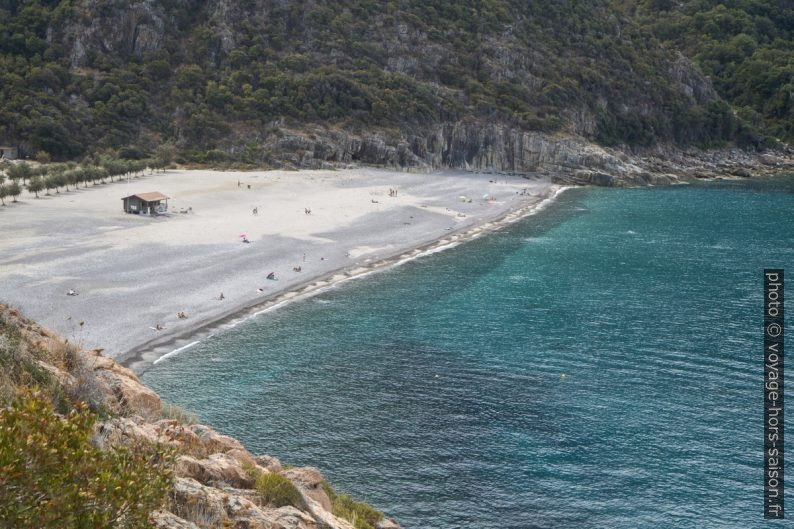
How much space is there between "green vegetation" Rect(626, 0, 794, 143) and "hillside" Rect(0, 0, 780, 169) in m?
19.8

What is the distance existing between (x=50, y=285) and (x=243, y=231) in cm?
2153

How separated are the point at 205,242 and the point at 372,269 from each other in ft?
46.7

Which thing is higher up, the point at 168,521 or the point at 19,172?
the point at 19,172

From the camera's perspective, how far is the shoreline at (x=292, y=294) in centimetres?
3548

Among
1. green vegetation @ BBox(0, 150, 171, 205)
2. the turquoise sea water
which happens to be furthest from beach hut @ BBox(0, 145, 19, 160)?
the turquoise sea water

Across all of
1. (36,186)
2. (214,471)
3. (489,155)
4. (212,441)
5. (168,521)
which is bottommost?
(212,441)

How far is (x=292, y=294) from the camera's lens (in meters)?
47.3

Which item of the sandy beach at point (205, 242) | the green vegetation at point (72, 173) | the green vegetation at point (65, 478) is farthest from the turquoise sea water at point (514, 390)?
the green vegetation at point (72, 173)

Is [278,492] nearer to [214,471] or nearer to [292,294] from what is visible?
[214,471]

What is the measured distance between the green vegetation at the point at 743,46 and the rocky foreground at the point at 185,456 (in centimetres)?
14485

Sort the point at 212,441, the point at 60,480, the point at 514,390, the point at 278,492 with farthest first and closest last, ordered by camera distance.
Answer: the point at 514,390, the point at 212,441, the point at 278,492, the point at 60,480

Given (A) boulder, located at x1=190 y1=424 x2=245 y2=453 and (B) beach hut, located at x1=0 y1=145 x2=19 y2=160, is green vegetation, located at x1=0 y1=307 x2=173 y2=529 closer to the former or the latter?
(A) boulder, located at x1=190 y1=424 x2=245 y2=453

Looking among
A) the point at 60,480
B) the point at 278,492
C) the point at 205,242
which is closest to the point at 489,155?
the point at 205,242

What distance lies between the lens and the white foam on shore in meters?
41.3
